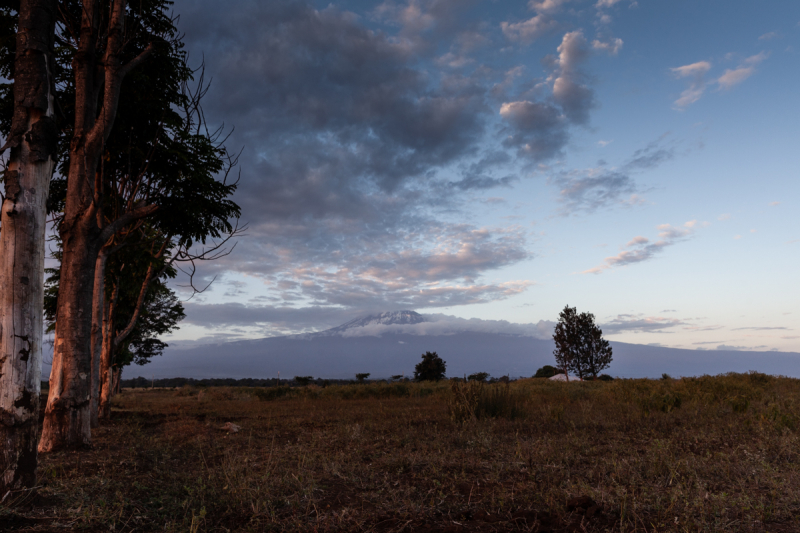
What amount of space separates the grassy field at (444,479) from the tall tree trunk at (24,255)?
0.61m

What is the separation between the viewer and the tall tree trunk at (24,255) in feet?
14.1

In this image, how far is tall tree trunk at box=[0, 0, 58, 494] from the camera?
431 cm

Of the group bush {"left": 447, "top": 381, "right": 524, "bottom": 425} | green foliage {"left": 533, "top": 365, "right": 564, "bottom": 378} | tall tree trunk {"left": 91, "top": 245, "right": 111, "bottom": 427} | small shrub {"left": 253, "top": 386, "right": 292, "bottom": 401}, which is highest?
tall tree trunk {"left": 91, "top": 245, "right": 111, "bottom": 427}

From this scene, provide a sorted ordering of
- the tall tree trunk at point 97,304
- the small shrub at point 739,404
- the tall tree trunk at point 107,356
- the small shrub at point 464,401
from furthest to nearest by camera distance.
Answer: the tall tree trunk at point 107,356
the small shrub at point 464,401
the small shrub at point 739,404
the tall tree trunk at point 97,304

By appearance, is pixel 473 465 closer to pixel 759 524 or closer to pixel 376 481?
pixel 376 481

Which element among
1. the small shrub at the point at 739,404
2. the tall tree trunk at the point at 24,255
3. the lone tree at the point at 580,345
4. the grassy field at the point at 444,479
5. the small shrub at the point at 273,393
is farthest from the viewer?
the lone tree at the point at 580,345

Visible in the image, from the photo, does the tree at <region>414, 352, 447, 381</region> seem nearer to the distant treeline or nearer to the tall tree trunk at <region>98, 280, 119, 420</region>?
the distant treeline

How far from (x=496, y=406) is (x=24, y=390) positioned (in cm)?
987

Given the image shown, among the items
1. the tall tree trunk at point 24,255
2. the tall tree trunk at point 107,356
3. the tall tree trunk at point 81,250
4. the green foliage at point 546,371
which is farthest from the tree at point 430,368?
the tall tree trunk at point 24,255

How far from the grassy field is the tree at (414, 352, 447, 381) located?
38.0 m

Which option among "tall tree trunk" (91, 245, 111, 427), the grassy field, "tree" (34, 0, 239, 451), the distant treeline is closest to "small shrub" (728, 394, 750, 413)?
the grassy field

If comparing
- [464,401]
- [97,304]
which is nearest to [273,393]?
[97,304]

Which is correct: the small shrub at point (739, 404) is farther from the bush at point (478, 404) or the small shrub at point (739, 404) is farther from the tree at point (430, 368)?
the tree at point (430, 368)

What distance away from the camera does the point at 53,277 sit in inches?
754
